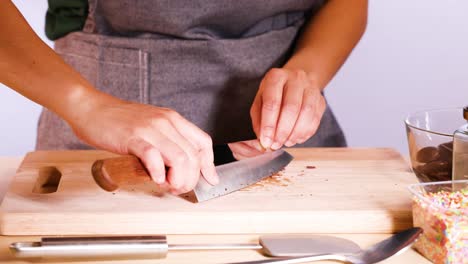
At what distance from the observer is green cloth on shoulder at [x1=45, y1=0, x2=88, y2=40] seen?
1353 mm

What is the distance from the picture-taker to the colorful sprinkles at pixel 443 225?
84cm

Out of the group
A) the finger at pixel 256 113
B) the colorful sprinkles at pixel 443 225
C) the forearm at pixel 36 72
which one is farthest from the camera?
the finger at pixel 256 113

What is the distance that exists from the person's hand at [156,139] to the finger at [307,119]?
185mm

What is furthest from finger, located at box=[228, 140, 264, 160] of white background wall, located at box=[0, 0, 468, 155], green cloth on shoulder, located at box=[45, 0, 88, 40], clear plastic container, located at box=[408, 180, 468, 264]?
white background wall, located at box=[0, 0, 468, 155]

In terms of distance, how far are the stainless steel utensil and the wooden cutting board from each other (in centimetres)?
7

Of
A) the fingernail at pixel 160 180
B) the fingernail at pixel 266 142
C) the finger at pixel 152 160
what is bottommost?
the fingernail at pixel 266 142

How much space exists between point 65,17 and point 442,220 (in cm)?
80

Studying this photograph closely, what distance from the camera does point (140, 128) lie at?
0.96m

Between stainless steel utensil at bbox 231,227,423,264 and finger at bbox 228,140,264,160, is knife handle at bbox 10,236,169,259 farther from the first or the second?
finger at bbox 228,140,264,160

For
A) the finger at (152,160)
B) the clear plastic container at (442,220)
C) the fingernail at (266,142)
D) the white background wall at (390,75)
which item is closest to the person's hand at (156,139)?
the finger at (152,160)

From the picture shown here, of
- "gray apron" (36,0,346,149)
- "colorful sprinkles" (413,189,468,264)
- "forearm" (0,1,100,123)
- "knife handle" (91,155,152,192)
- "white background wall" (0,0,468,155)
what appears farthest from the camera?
"white background wall" (0,0,468,155)

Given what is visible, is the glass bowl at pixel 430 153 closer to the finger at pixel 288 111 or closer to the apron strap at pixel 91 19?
the finger at pixel 288 111

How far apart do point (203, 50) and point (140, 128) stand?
1.22ft

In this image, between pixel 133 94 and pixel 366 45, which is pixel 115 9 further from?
pixel 366 45
